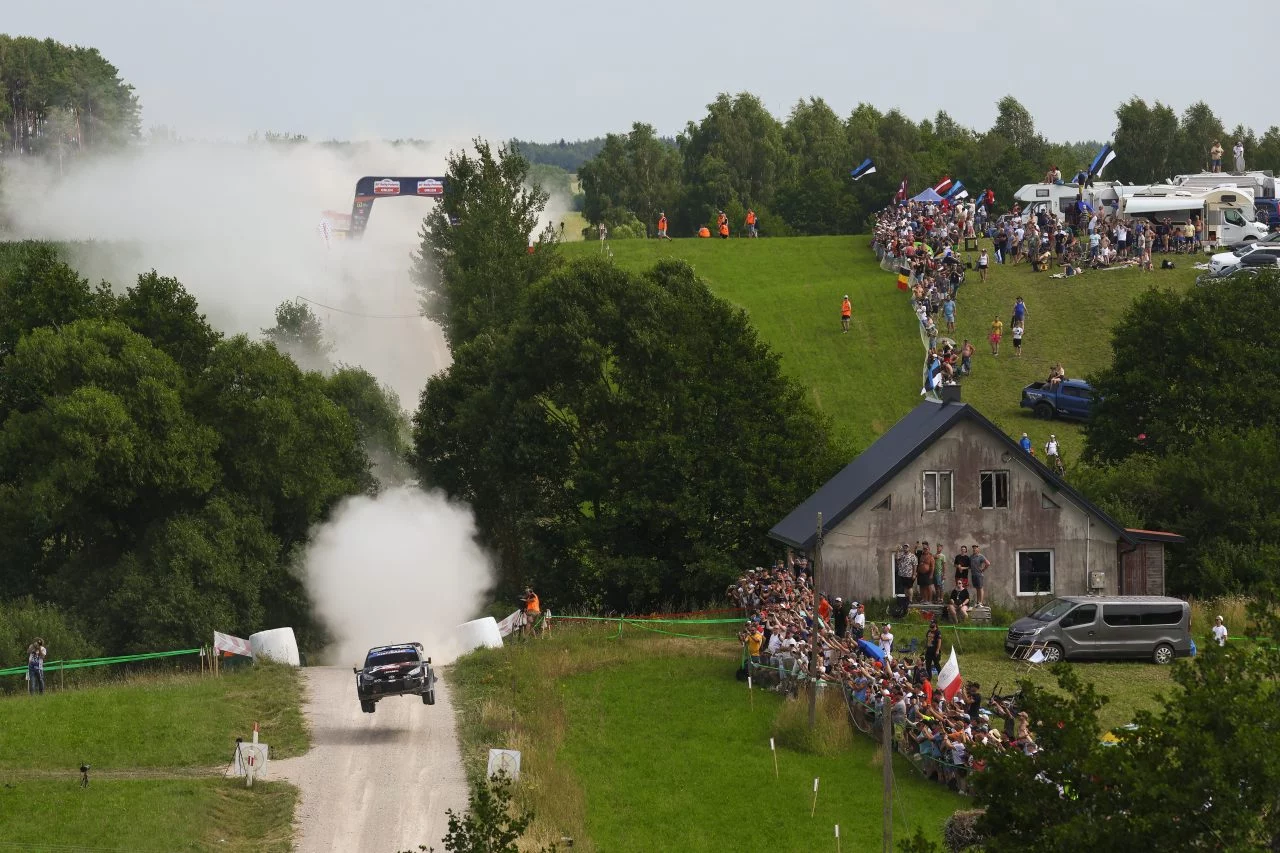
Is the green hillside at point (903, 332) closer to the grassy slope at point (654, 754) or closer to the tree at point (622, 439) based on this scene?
the tree at point (622, 439)

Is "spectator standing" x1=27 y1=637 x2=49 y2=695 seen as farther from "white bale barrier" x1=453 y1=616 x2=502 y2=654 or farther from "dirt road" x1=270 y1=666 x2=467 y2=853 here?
"white bale barrier" x1=453 y1=616 x2=502 y2=654

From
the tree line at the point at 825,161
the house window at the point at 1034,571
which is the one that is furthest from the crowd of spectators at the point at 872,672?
the tree line at the point at 825,161

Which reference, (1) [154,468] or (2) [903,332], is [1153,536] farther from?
(1) [154,468]

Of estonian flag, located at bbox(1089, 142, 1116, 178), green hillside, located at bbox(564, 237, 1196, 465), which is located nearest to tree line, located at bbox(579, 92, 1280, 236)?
estonian flag, located at bbox(1089, 142, 1116, 178)

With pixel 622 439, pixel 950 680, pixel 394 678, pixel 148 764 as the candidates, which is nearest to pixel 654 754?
pixel 394 678

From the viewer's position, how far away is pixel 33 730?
117ft

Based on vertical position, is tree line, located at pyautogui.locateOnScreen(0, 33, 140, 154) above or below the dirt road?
above

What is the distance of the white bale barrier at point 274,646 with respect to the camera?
4531 centimetres

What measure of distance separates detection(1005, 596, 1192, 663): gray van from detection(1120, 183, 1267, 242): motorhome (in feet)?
146

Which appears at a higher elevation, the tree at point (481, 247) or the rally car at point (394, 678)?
the tree at point (481, 247)

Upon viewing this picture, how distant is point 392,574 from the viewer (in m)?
54.0

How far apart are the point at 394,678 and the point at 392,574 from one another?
17743 mm

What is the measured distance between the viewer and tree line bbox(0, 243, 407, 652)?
53844mm

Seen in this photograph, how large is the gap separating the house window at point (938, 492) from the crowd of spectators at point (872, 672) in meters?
3.88
